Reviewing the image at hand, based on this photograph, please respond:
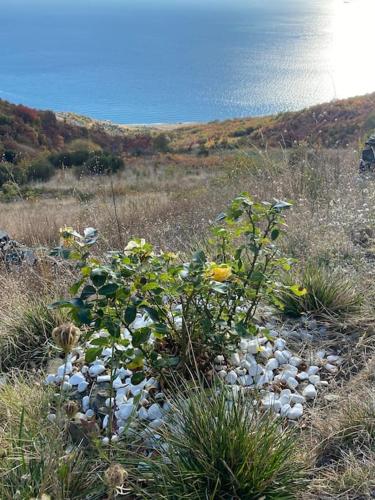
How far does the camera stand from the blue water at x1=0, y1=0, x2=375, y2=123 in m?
47.2

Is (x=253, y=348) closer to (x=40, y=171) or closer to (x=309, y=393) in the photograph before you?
(x=309, y=393)

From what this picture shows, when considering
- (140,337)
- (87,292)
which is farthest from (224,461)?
(87,292)

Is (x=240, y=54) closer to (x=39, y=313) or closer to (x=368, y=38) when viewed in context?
(x=368, y=38)

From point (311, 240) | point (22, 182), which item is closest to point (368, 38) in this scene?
point (22, 182)

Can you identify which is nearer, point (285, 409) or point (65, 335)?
point (65, 335)

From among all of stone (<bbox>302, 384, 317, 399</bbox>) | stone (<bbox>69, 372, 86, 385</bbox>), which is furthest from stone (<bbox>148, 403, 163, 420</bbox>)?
stone (<bbox>302, 384, 317, 399</bbox>)

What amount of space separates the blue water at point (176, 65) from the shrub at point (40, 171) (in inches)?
431

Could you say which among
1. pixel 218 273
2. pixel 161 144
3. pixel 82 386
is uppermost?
pixel 161 144

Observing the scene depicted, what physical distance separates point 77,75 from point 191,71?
1408 cm

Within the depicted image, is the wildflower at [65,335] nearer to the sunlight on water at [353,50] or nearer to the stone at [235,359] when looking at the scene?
the stone at [235,359]

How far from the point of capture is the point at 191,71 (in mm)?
67938

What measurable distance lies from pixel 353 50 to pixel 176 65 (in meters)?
23.4

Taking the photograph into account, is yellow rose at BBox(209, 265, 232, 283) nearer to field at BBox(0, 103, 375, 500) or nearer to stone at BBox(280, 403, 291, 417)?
field at BBox(0, 103, 375, 500)

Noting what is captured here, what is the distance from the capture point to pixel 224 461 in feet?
5.44
